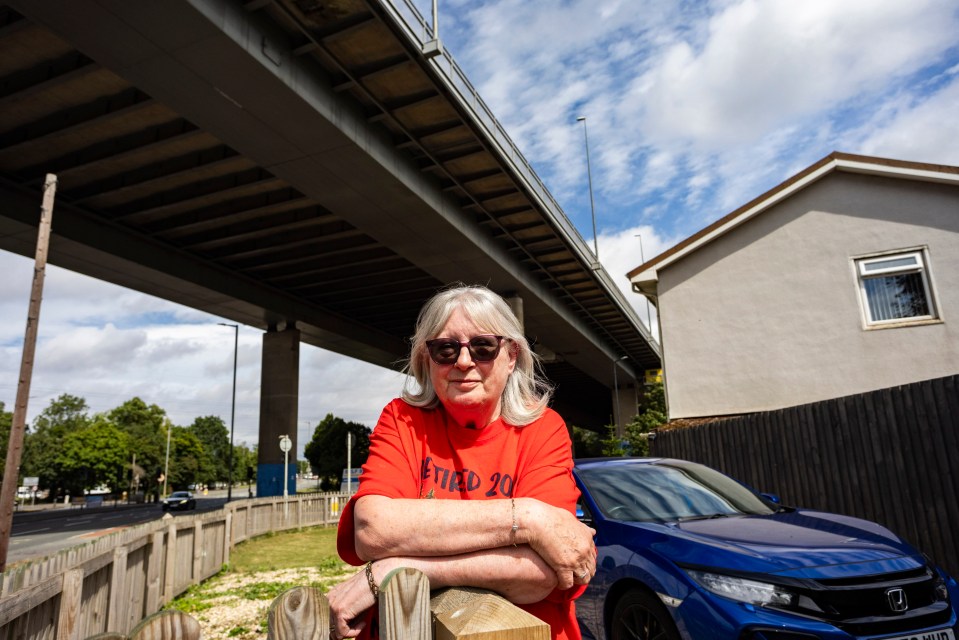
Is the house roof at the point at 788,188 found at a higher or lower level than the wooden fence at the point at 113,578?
higher

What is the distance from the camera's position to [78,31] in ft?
37.8

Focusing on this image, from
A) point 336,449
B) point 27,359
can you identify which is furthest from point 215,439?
point 27,359

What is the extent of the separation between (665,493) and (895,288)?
44.2ft

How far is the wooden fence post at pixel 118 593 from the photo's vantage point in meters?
6.23

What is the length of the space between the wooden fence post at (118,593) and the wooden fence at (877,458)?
883 cm

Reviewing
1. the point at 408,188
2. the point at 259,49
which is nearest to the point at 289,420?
the point at 408,188

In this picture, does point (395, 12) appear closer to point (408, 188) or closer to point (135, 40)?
point (135, 40)

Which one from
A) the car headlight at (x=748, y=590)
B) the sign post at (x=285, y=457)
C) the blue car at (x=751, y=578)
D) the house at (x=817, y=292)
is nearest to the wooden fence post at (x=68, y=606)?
the blue car at (x=751, y=578)

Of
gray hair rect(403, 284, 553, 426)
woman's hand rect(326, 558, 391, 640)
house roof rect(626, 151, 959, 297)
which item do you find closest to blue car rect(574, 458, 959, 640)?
gray hair rect(403, 284, 553, 426)

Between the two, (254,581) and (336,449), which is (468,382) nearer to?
(254,581)

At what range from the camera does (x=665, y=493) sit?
17.1 feet

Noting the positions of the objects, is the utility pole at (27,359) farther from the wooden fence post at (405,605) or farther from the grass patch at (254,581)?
the wooden fence post at (405,605)

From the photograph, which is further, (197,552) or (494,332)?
(197,552)

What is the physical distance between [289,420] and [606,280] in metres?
17.4
